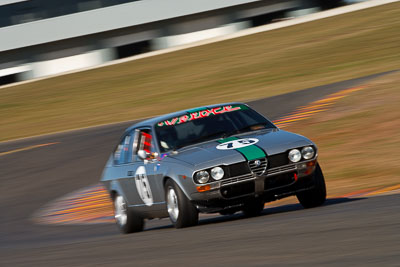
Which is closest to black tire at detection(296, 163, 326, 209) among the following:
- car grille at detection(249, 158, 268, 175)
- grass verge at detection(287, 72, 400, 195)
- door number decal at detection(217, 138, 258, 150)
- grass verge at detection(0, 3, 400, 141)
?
car grille at detection(249, 158, 268, 175)

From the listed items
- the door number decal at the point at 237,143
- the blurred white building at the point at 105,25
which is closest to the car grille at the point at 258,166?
the door number decal at the point at 237,143

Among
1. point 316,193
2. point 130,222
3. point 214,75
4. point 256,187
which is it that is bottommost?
point 214,75

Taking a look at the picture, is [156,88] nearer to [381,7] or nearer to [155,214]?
[381,7]

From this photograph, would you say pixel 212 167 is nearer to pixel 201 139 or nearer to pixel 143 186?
pixel 201 139

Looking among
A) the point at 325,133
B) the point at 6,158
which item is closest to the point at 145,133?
the point at 325,133

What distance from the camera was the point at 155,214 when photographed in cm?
934

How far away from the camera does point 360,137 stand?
14.4 meters

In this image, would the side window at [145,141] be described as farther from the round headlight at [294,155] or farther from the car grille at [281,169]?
the round headlight at [294,155]

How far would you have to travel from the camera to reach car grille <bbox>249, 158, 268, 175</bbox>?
8.17 metres

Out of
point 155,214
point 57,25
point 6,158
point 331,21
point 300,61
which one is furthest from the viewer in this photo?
point 57,25

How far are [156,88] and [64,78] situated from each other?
11.1 meters

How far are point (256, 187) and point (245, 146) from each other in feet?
1.45

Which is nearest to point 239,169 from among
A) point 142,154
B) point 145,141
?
point 142,154

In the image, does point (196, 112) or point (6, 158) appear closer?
point (196, 112)
